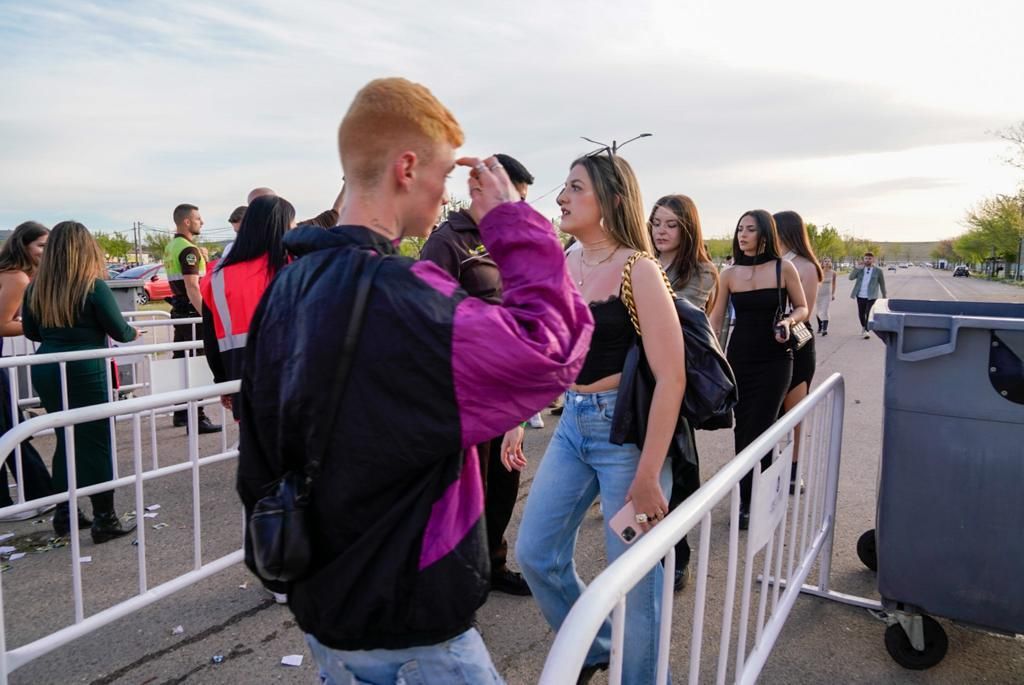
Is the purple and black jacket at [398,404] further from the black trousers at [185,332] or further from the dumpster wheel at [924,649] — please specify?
the black trousers at [185,332]

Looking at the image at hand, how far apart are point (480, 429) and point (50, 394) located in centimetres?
433

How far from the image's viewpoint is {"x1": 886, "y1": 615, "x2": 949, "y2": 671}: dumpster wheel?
9.30ft

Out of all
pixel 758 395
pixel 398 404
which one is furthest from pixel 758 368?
pixel 398 404

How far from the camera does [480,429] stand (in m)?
1.15

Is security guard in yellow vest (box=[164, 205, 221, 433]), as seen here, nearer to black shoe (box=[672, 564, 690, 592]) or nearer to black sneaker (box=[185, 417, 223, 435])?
black sneaker (box=[185, 417, 223, 435])

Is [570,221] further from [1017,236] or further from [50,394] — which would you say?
[1017,236]

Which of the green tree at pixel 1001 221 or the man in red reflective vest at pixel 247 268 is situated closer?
the man in red reflective vest at pixel 247 268

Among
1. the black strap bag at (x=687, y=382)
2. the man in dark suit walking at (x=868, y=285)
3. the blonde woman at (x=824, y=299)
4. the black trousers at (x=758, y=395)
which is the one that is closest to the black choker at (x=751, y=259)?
the black trousers at (x=758, y=395)

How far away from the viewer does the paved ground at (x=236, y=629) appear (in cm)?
284

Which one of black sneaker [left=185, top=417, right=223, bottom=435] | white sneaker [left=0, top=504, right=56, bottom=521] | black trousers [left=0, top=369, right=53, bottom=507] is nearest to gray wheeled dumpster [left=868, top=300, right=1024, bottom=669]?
black trousers [left=0, top=369, right=53, bottom=507]

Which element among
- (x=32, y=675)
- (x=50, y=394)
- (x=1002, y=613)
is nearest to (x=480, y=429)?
(x=1002, y=613)

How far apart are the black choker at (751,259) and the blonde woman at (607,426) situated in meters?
2.49

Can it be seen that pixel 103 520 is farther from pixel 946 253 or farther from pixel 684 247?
pixel 946 253

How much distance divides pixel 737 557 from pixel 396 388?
61.5 inches
